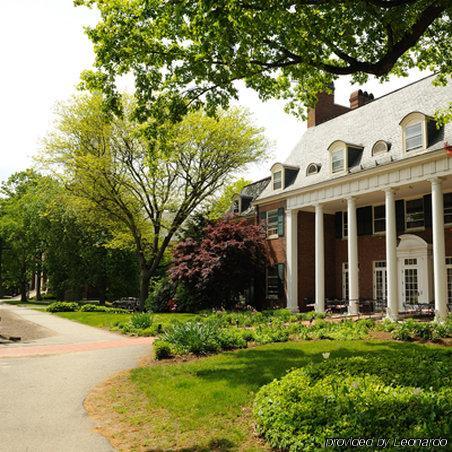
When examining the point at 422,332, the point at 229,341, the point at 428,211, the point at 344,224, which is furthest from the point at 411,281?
the point at 229,341

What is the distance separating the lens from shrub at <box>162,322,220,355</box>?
1135 cm

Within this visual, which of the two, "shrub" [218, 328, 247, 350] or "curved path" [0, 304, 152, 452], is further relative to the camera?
"shrub" [218, 328, 247, 350]

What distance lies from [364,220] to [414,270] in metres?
3.88

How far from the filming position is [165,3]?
32.0 ft

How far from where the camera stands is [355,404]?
4918 mm

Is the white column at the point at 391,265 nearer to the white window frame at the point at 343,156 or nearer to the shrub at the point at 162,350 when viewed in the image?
the white window frame at the point at 343,156

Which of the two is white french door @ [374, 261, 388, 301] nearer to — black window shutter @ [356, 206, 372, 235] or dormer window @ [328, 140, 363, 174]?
black window shutter @ [356, 206, 372, 235]

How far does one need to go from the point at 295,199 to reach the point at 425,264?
24.8ft

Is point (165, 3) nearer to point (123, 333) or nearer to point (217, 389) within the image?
point (217, 389)

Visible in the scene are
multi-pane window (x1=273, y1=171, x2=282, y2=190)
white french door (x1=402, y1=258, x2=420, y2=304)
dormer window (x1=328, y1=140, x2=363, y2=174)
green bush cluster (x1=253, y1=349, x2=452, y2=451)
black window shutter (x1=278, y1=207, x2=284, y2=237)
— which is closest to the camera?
green bush cluster (x1=253, y1=349, x2=452, y2=451)

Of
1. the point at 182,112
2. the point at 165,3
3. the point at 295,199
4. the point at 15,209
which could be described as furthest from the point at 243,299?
the point at 15,209

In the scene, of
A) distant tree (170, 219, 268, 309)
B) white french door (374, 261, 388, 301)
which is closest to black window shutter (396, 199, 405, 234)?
white french door (374, 261, 388, 301)

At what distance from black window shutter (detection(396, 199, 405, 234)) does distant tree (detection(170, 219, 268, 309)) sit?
7344 mm

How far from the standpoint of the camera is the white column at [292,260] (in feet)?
83.1
